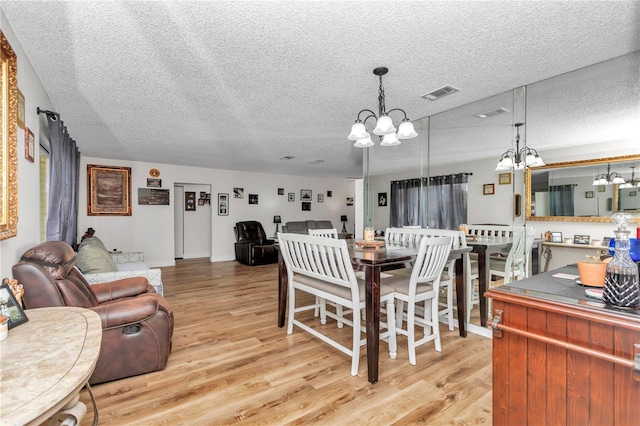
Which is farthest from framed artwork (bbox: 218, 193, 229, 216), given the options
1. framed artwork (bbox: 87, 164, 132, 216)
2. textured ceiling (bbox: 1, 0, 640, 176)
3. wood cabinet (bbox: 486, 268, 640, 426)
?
wood cabinet (bbox: 486, 268, 640, 426)

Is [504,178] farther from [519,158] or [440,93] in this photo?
[440,93]

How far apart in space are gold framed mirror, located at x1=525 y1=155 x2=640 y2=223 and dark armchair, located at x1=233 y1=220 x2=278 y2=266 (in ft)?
15.3

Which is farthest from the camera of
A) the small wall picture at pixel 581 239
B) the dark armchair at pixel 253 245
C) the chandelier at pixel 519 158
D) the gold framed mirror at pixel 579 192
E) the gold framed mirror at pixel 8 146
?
the dark armchair at pixel 253 245

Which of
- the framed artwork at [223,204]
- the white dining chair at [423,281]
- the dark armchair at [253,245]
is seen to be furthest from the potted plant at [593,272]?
the framed artwork at [223,204]

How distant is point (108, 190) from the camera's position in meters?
5.99

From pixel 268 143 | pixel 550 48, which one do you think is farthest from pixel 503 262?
pixel 268 143

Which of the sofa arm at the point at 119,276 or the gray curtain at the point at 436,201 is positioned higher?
the gray curtain at the point at 436,201

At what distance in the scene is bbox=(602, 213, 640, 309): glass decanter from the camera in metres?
0.98

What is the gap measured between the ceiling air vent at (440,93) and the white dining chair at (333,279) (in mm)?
1663

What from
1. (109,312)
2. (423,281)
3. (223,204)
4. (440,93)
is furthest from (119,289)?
(223,204)

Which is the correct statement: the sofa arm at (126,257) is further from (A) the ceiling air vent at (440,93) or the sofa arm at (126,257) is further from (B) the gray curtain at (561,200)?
(B) the gray curtain at (561,200)

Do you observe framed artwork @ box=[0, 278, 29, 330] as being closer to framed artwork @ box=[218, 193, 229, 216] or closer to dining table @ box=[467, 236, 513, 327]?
dining table @ box=[467, 236, 513, 327]

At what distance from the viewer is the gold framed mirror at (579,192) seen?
7.53 feet

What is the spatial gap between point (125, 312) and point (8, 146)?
1147mm
